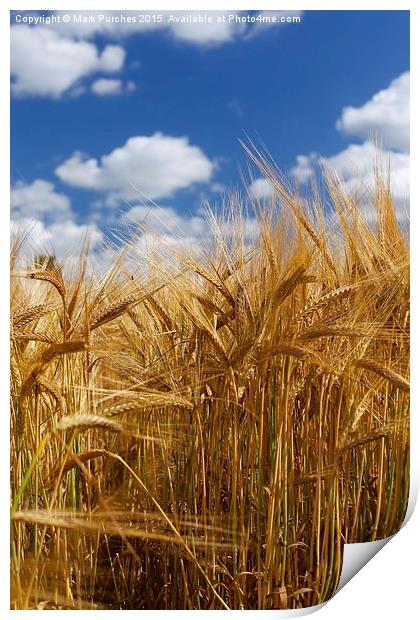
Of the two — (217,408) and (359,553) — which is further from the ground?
(217,408)

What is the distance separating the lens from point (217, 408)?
5.93 ft

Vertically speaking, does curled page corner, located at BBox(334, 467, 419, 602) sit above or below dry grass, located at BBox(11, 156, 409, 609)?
below

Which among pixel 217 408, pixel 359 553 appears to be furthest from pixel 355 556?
pixel 217 408

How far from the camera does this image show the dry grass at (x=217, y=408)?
1.75 meters

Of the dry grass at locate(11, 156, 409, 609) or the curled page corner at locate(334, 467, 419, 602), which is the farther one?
the curled page corner at locate(334, 467, 419, 602)

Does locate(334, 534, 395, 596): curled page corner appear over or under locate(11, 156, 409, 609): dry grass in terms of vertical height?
under

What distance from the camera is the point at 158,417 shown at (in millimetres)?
1827

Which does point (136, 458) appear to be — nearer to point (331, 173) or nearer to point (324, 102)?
point (331, 173)

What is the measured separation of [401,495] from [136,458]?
71 cm

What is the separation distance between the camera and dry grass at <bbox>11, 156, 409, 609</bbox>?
1.75 m

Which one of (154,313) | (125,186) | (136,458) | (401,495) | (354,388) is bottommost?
(401,495)

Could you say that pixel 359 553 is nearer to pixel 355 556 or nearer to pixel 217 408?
pixel 355 556
